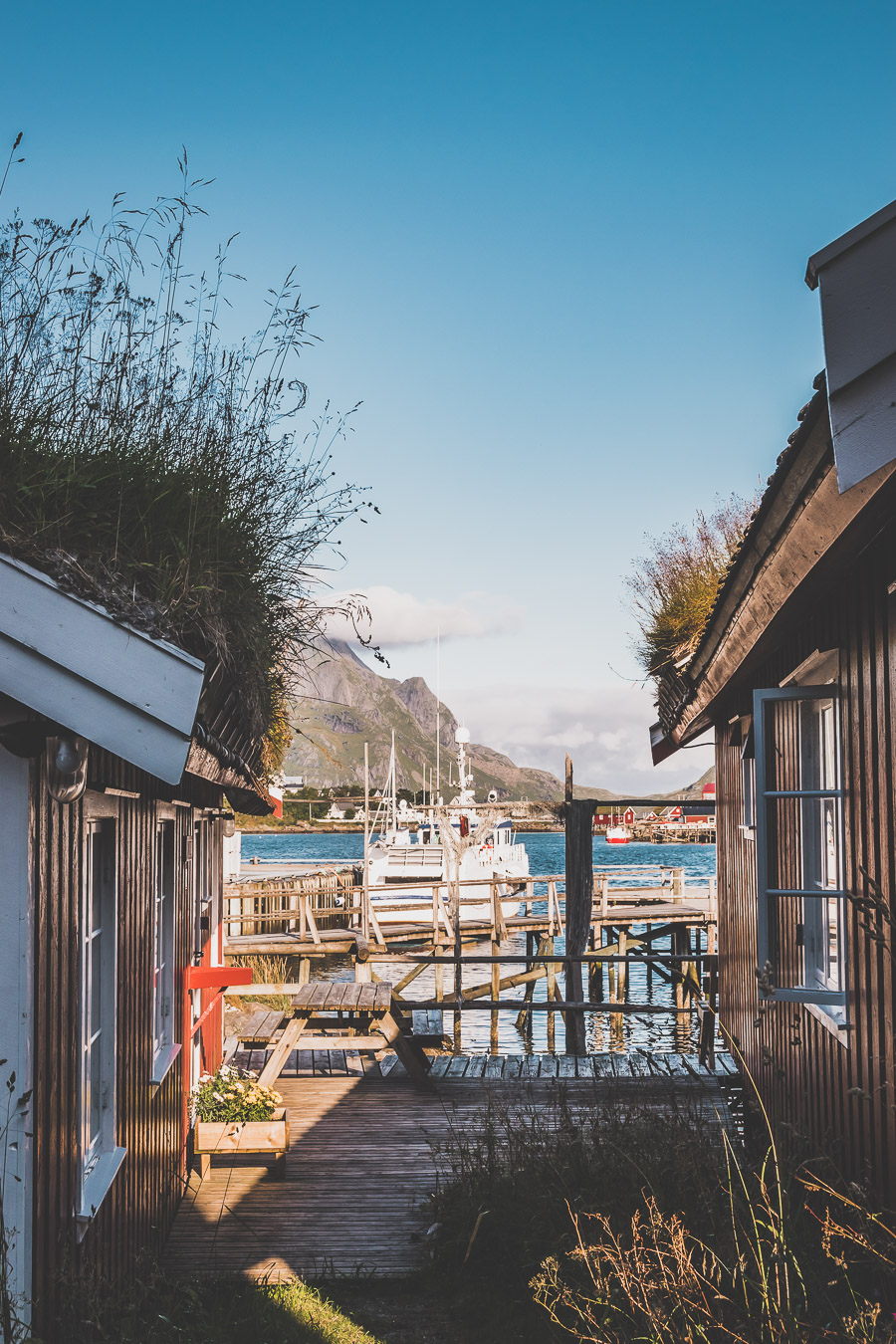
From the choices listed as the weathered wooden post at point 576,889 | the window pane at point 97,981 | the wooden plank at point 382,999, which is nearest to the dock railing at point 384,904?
the weathered wooden post at point 576,889

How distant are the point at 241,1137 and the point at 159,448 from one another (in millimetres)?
4727

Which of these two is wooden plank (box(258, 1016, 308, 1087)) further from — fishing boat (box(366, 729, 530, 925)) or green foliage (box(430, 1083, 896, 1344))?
fishing boat (box(366, 729, 530, 925))

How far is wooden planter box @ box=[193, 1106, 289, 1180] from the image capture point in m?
6.48

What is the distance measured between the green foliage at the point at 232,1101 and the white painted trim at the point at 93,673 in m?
5.23

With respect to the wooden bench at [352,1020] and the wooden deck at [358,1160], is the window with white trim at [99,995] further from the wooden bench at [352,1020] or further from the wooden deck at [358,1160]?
the wooden bench at [352,1020]

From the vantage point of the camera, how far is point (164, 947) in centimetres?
610

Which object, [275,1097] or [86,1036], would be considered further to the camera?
[275,1097]

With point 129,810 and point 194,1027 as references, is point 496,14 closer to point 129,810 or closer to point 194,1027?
point 129,810

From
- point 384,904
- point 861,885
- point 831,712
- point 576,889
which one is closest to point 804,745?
point 831,712

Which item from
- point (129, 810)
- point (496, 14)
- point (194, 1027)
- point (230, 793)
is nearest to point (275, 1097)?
point (194, 1027)

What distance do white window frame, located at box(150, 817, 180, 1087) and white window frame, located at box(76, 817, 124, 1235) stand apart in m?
1.37

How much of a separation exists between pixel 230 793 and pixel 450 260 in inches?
180

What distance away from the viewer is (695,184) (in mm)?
7027

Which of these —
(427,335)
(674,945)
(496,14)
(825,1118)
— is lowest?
(674,945)
